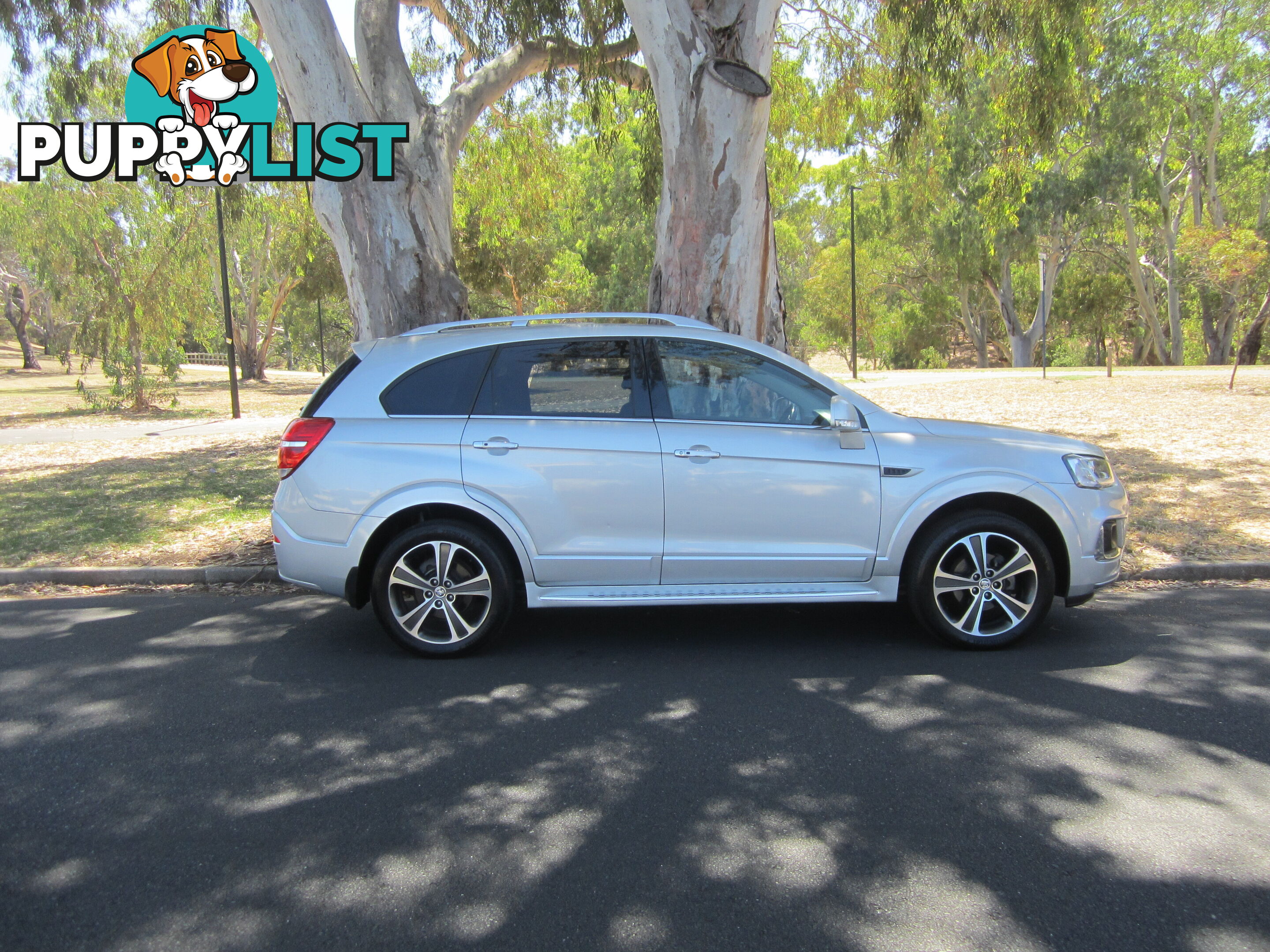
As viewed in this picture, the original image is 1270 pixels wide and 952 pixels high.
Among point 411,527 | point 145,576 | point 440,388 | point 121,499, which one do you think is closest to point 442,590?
point 411,527

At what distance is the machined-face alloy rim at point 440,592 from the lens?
5266mm

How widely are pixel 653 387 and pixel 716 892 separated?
3.05 m

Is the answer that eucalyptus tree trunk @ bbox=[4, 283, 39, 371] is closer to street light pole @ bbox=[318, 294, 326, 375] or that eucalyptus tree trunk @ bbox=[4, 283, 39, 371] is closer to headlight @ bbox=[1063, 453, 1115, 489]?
street light pole @ bbox=[318, 294, 326, 375]

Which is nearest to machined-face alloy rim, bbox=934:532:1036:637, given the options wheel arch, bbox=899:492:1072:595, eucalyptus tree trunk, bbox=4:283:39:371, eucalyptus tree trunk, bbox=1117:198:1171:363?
wheel arch, bbox=899:492:1072:595

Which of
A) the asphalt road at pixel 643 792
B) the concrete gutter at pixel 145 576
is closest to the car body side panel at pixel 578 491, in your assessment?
the asphalt road at pixel 643 792

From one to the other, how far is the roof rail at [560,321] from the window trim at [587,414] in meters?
0.24

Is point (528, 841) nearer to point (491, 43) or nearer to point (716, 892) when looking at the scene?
point (716, 892)

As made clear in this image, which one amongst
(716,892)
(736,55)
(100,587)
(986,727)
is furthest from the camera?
(736,55)

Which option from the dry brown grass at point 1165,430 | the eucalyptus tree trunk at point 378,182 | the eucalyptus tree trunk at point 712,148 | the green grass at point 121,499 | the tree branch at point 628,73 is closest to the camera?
the dry brown grass at point 1165,430

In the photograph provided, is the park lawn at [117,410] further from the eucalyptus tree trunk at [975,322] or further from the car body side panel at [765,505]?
the eucalyptus tree trunk at [975,322]

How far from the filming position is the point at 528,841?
3355mm

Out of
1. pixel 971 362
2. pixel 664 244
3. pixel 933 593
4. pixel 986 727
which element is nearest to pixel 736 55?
pixel 664 244

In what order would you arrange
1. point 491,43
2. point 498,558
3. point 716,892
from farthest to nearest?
point 491,43
point 498,558
point 716,892

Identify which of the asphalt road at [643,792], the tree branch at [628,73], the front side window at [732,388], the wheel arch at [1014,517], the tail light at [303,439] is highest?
the tree branch at [628,73]
